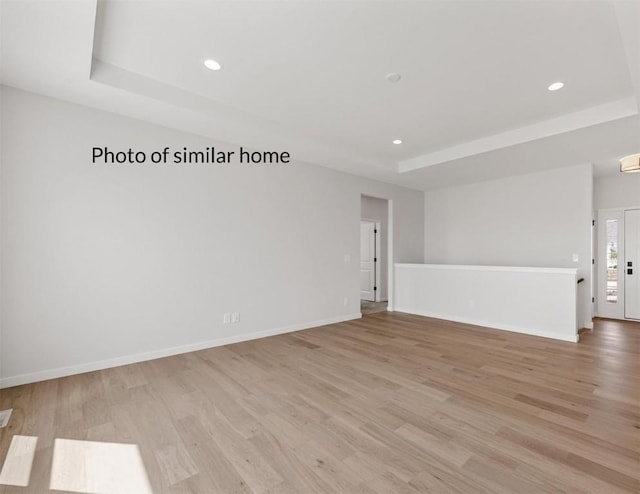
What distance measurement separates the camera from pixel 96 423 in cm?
224

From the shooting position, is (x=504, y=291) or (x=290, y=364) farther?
(x=504, y=291)

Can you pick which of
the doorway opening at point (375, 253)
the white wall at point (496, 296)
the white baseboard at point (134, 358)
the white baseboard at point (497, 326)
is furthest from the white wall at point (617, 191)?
the white baseboard at point (134, 358)

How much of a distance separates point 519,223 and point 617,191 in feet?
6.63

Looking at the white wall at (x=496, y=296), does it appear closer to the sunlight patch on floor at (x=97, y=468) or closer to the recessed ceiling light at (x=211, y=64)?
the recessed ceiling light at (x=211, y=64)

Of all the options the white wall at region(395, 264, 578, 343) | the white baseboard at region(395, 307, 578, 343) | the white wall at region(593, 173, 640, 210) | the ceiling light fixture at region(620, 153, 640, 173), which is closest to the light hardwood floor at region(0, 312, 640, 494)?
the white baseboard at region(395, 307, 578, 343)

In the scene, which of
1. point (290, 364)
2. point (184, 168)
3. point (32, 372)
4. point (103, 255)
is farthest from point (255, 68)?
point (32, 372)

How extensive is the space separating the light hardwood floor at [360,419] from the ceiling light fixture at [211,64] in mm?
2990

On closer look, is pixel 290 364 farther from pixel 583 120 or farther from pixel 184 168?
pixel 583 120

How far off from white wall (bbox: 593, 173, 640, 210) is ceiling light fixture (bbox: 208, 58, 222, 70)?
7.38m

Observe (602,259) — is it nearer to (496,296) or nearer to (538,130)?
(496,296)

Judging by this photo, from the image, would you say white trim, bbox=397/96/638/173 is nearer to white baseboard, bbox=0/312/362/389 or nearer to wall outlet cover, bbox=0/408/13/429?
white baseboard, bbox=0/312/362/389

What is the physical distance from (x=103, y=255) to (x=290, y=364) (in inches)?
93.6

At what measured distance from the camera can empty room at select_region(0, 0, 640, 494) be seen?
1938 millimetres

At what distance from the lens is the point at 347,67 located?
9.17 feet
